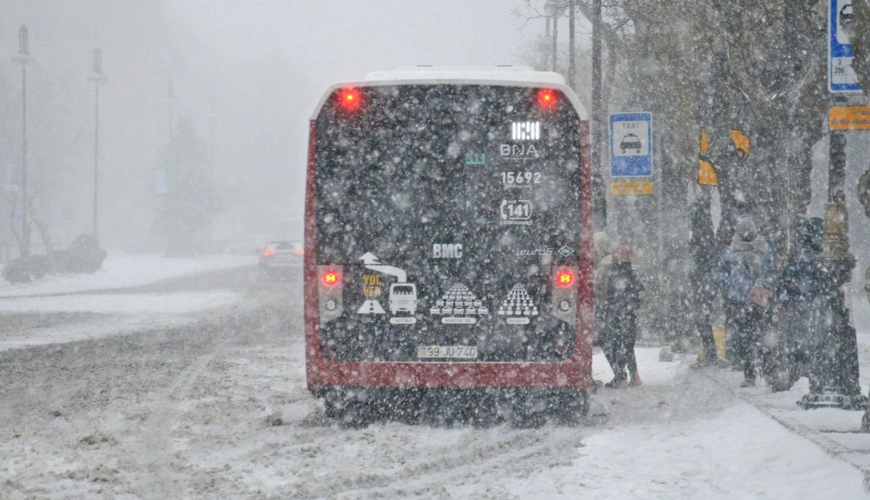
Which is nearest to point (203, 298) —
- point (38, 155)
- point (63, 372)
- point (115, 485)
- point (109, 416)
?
point (63, 372)

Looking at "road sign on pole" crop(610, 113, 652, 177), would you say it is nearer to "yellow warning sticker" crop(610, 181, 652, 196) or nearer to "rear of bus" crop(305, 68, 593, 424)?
"yellow warning sticker" crop(610, 181, 652, 196)

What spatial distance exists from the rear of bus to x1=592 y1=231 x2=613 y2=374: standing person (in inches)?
141

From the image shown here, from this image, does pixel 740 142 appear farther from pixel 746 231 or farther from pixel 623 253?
pixel 623 253

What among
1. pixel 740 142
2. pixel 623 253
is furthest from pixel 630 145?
pixel 623 253

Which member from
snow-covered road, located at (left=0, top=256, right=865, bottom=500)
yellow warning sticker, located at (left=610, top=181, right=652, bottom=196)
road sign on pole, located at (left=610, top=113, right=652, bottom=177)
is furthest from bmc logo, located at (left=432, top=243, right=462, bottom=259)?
yellow warning sticker, located at (left=610, top=181, right=652, bottom=196)

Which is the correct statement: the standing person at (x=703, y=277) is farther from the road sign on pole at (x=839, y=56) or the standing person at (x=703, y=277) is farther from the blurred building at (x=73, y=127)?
the blurred building at (x=73, y=127)

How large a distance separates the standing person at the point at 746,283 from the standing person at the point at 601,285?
138cm

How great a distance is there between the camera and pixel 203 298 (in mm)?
32812

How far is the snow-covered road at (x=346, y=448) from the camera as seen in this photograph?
7410 millimetres

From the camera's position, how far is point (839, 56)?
9453 mm

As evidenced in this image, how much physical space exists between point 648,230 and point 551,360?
43.0 feet

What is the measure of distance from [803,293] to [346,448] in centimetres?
422

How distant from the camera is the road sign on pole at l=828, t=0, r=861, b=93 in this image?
9.37m

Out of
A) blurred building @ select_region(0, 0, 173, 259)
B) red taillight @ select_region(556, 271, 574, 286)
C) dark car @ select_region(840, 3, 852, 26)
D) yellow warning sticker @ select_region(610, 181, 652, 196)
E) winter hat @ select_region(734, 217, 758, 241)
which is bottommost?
red taillight @ select_region(556, 271, 574, 286)
